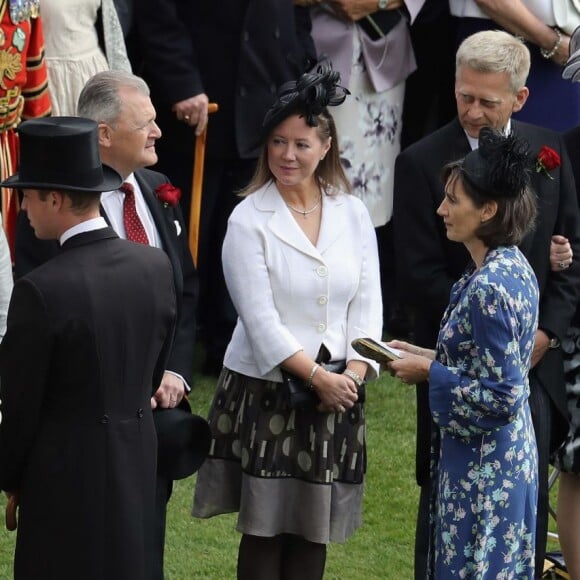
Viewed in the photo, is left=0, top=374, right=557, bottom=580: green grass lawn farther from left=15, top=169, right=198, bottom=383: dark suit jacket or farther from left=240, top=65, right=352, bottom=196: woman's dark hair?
left=240, top=65, right=352, bottom=196: woman's dark hair

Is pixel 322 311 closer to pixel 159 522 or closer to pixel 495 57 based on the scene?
pixel 159 522

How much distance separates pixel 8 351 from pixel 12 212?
8.75 feet

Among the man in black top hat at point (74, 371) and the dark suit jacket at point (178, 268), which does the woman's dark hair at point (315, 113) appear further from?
the man in black top hat at point (74, 371)

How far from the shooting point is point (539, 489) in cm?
559

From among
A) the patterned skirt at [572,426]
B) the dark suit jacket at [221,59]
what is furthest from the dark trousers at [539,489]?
the dark suit jacket at [221,59]

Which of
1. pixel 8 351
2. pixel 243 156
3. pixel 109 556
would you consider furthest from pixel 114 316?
pixel 243 156

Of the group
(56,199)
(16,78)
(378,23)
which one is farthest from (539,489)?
(378,23)

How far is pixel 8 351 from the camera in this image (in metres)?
4.29

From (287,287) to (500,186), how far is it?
90 centimetres

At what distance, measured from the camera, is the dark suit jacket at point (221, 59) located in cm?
746

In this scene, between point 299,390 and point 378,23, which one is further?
point 378,23

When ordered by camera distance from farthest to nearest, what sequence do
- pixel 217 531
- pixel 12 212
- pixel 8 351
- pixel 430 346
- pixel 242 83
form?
pixel 242 83, pixel 12 212, pixel 217 531, pixel 430 346, pixel 8 351

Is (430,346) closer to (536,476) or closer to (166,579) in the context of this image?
(536,476)

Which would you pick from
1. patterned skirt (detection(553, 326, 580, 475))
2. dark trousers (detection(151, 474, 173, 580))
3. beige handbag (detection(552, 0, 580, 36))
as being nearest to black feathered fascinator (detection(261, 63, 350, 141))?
dark trousers (detection(151, 474, 173, 580))
